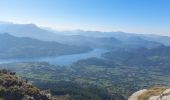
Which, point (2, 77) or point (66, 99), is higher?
point (2, 77)

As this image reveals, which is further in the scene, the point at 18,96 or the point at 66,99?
the point at 66,99

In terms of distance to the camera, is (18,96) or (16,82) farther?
(16,82)

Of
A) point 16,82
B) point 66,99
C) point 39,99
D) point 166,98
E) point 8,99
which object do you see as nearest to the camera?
point 166,98

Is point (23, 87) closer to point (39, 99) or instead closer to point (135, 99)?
point (39, 99)

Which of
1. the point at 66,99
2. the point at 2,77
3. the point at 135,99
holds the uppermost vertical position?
the point at 2,77

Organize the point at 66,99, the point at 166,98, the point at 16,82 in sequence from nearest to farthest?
the point at 166,98
the point at 16,82
the point at 66,99

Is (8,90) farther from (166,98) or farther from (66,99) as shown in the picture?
(66,99)

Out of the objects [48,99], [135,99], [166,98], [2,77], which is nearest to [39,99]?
[48,99]

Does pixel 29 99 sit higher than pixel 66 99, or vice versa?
pixel 29 99

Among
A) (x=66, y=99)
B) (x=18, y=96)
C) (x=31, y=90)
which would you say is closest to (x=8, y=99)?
(x=18, y=96)
